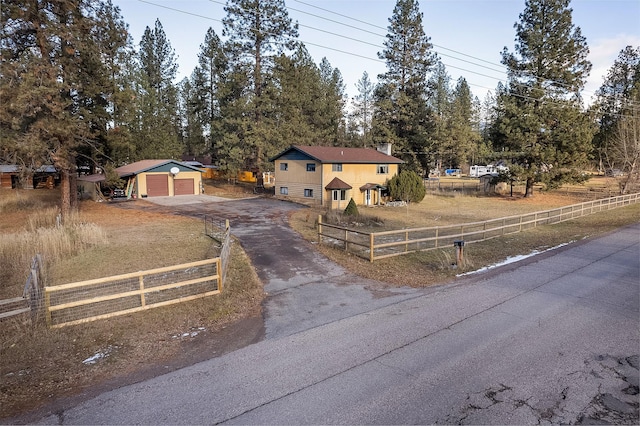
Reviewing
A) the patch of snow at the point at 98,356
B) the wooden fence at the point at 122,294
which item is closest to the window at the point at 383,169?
the wooden fence at the point at 122,294

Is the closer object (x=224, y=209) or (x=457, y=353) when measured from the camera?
(x=457, y=353)

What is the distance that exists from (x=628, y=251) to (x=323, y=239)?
1086cm

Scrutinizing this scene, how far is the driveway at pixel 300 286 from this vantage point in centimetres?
785

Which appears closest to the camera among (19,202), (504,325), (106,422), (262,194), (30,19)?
(106,422)

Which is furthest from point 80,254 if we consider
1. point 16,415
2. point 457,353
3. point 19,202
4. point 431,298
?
point 19,202

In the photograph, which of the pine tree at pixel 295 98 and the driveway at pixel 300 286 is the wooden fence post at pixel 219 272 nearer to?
the driveway at pixel 300 286

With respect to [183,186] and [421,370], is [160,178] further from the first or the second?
[421,370]

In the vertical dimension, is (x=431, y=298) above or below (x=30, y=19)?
below

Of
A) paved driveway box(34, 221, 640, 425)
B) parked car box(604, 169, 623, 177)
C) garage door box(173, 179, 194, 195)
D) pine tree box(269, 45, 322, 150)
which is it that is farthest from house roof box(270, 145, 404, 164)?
parked car box(604, 169, 623, 177)

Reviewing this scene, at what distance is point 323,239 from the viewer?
15773 millimetres

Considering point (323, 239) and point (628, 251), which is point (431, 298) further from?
point (628, 251)

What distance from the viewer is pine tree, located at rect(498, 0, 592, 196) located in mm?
34125

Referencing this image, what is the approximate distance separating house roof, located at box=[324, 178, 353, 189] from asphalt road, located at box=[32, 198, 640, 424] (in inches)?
872

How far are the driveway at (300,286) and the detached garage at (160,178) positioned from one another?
18.0 m
